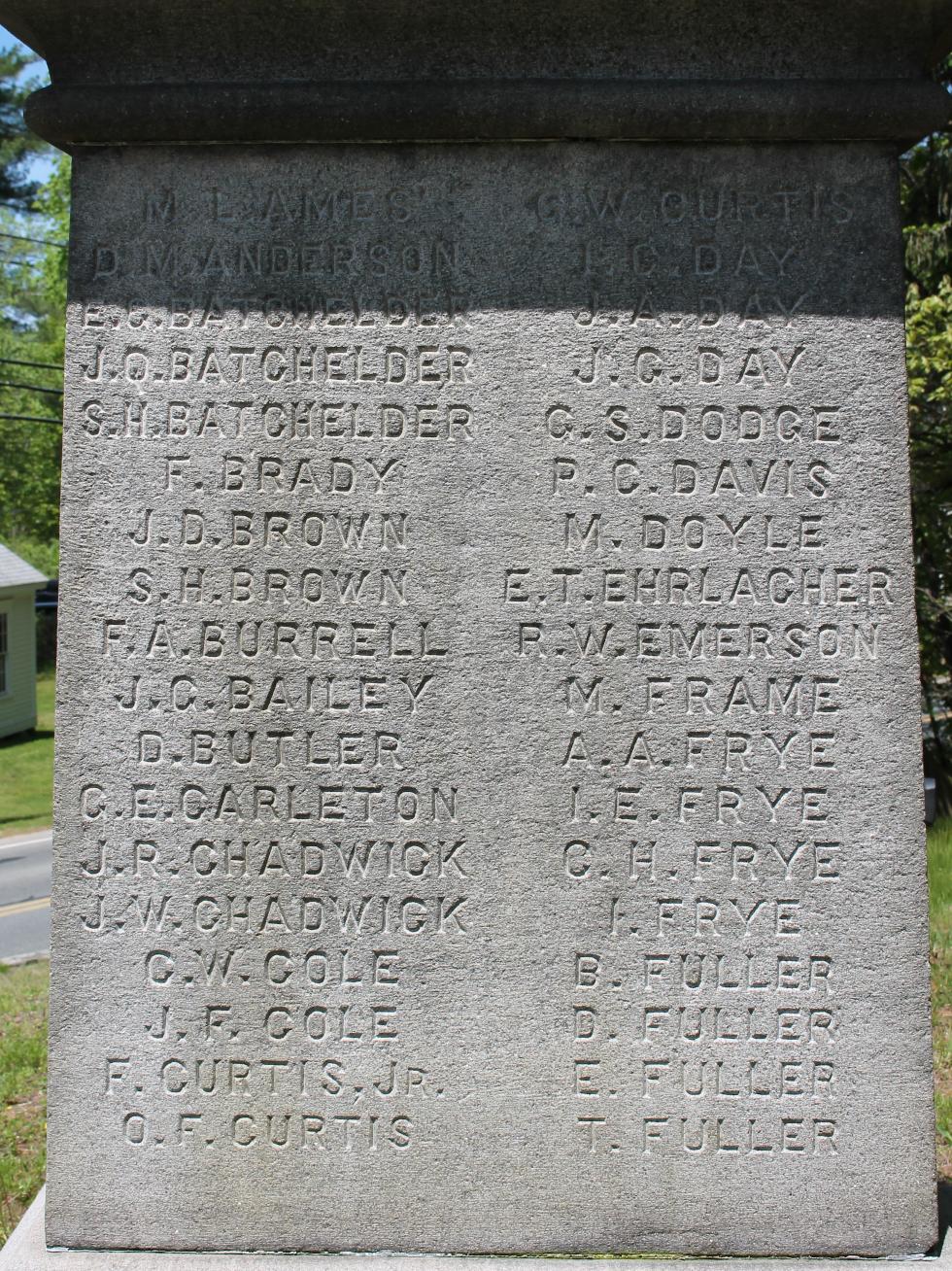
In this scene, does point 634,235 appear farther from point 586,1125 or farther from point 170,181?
point 586,1125

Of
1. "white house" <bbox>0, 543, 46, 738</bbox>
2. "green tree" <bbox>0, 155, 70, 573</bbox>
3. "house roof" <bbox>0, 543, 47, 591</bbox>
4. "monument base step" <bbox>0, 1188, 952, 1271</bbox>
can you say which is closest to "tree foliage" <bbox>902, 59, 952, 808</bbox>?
"monument base step" <bbox>0, 1188, 952, 1271</bbox>

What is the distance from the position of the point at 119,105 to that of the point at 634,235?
1.37 m

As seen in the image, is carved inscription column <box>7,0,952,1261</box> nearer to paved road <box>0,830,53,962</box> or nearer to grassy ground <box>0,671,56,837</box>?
paved road <box>0,830,53,962</box>

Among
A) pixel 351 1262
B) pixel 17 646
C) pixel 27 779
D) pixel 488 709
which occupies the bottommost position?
pixel 27 779

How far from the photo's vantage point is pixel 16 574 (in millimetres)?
29188

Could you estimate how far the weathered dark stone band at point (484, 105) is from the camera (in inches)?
122

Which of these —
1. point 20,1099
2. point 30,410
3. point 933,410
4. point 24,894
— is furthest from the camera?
point 30,410

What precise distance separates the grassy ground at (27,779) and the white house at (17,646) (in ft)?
1.82

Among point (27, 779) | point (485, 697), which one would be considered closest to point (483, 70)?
point (485, 697)

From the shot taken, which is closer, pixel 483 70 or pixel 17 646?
pixel 483 70

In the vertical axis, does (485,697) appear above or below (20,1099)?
above

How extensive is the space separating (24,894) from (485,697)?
12938mm

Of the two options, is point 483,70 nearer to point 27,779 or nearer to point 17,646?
point 27,779

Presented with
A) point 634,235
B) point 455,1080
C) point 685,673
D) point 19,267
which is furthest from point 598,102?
point 19,267
